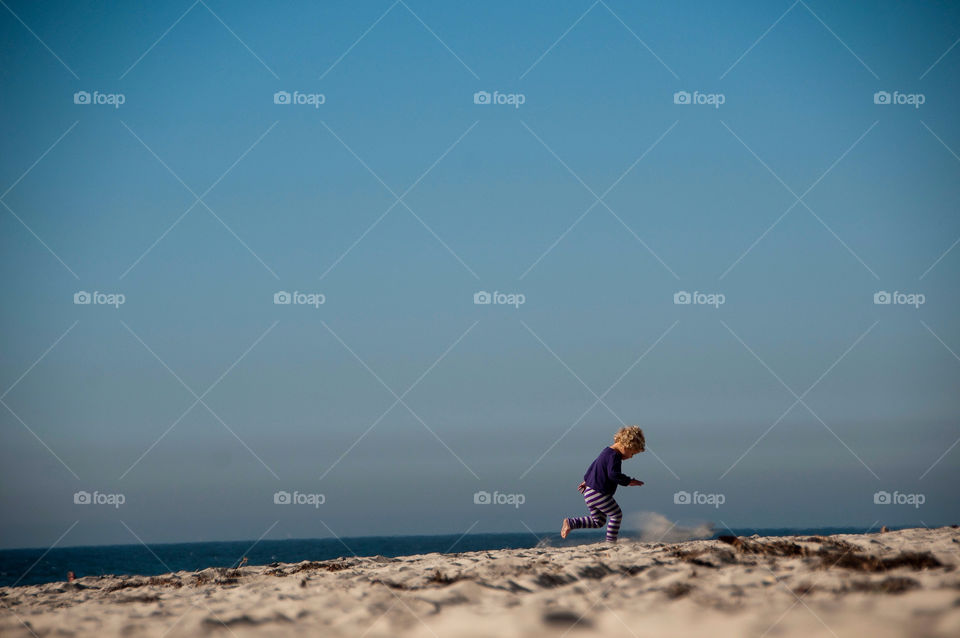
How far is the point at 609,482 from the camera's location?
9688 mm

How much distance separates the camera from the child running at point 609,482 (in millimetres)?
9688

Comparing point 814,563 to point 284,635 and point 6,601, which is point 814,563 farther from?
point 6,601

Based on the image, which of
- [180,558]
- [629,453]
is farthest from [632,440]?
[180,558]

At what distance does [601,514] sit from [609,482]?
1.48 feet

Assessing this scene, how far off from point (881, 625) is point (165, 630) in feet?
15.1

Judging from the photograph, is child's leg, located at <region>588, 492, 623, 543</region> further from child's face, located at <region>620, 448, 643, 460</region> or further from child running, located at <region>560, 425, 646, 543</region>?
child's face, located at <region>620, 448, 643, 460</region>

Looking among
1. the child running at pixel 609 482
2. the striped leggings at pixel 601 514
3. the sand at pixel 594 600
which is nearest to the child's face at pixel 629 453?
the child running at pixel 609 482

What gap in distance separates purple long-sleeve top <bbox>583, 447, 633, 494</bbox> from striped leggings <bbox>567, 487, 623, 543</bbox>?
0.09 m

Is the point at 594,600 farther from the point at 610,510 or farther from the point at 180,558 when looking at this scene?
the point at 180,558

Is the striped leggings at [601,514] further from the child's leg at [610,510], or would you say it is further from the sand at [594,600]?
the sand at [594,600]

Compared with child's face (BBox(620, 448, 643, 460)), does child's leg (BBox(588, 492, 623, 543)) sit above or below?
below

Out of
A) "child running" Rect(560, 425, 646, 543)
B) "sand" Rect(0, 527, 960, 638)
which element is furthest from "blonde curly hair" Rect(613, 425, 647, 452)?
"sand" Rect(0, 527, 960, 638)

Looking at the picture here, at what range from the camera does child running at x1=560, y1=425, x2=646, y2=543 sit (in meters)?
9.69

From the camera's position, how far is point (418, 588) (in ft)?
19.7
